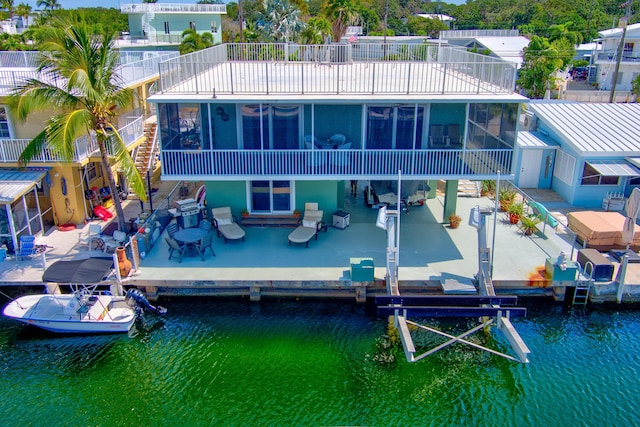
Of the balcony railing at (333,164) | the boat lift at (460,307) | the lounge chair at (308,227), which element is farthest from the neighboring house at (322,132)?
the boat lift at (460,307)

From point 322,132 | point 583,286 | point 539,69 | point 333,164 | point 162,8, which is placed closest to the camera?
point 583,286

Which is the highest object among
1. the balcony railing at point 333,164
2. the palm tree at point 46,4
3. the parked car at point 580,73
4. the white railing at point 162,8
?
the palm tree at point 46,4

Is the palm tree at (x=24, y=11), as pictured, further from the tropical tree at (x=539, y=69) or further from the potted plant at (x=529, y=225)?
the potted plant at (x=529, y=225)

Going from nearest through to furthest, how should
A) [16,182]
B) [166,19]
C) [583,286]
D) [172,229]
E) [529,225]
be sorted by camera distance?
[583,286] < [16,182] < [172,229] < [529,225] < [166,19]

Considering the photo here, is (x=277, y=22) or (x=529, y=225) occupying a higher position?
(x=277, y=22)

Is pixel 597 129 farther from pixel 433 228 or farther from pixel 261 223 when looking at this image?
pixel 261 223

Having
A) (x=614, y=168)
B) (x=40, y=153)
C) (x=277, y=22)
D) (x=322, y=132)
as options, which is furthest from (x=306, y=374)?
(x=277, y=22)

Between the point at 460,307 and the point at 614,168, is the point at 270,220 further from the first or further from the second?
the point at 614,168
